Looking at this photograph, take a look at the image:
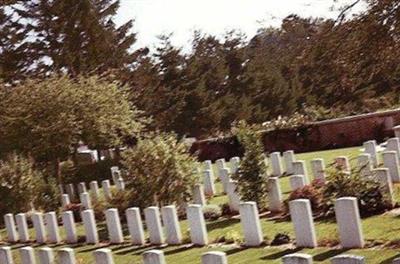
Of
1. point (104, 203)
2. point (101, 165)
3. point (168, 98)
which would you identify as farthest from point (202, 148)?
point (104, 203)

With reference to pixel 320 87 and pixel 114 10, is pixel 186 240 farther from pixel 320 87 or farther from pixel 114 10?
pixel 114 10

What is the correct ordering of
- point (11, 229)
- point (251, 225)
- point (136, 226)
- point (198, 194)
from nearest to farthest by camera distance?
point (251, 225) < point (136, 226) < point (198, 194) < point (11, 229)

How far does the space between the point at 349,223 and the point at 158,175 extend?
6952 millimetres

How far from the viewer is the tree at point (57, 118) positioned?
24.7 m

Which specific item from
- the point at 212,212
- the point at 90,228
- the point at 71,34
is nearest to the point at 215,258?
the point at 212,212

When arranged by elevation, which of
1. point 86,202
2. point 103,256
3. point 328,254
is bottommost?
point 328,254

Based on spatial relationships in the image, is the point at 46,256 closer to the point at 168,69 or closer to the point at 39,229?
the point at 39,229

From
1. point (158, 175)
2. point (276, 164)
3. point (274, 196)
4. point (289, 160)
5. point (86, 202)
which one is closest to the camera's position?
point (274, 196)

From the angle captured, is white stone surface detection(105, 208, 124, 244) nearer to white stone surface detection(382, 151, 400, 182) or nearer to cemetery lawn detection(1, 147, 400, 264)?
cemetery lawn detection(1, 147, 400, 264)

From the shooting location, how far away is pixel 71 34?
131ft

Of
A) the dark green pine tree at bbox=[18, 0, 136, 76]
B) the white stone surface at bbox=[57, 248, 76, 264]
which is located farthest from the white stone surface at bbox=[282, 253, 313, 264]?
the dark green pine tree at bbox=[18, 0, 136, 76]

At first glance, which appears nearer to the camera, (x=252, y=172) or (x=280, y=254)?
(x=280, y=254)

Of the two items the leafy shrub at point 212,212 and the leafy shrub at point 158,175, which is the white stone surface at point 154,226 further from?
the leafy shrub at point 158,175

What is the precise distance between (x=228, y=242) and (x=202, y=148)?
2300 centimetres
